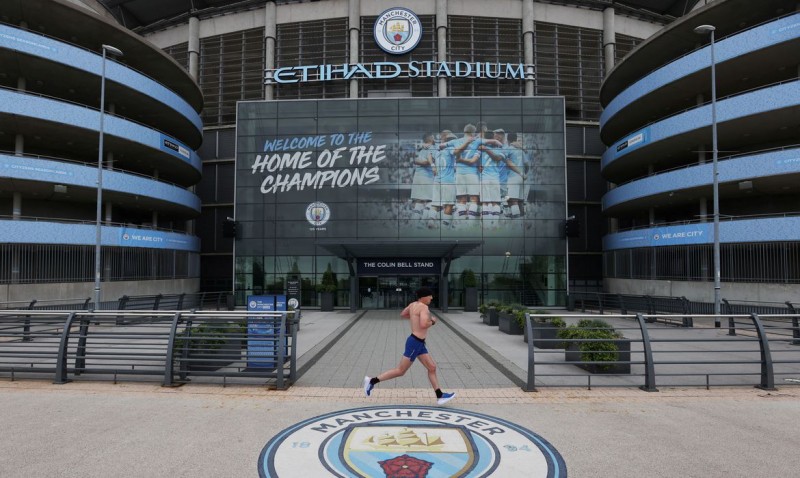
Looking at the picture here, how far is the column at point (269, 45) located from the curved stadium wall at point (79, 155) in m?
6.21

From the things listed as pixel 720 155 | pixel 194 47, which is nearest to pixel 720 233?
pixel 720 155

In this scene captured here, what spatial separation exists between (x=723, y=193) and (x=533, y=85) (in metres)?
17.1

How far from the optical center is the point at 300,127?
29922 millimetres

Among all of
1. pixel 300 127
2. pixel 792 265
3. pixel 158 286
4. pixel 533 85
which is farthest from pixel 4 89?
pixel 792 265

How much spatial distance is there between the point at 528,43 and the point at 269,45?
22579 millimetres

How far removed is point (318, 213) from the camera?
29.3 m

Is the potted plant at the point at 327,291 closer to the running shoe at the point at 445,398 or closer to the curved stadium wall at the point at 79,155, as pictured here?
the curved stadium wall at the point at 79,155

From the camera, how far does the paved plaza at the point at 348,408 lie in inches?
187

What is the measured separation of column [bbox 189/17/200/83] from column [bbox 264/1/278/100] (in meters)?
6.93

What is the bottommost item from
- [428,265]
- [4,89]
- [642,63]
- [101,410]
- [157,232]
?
[101,410]

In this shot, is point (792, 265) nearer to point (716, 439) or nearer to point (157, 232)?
point (716, 439)

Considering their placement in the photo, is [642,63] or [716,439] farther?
[642,63]

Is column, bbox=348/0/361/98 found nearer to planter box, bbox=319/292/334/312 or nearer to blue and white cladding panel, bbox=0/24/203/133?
blue and white cladding panel, bbox=0/24/203/133

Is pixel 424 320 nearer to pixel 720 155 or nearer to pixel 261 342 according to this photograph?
pixel 261 342
